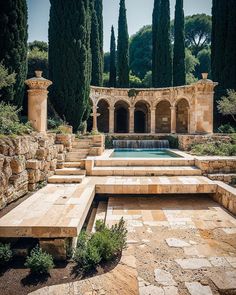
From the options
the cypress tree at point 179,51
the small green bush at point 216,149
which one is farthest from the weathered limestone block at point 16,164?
the cypress tree at point 179,51

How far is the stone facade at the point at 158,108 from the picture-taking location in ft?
47.3

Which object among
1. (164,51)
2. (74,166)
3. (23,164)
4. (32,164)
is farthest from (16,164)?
(164,51)

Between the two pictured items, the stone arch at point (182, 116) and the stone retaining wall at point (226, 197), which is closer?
the stone retaining wall at point (226, 197)

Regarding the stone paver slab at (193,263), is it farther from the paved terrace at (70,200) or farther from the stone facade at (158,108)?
the stone facade at (158,108)

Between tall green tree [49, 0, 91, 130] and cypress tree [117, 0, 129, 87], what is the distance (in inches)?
391

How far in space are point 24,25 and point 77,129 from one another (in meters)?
6.19

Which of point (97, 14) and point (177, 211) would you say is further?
point (97, 14)

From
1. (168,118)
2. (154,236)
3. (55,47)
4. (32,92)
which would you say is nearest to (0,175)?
(154,236)

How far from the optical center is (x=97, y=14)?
22.6m

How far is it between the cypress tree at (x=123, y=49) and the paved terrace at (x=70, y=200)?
17737mm

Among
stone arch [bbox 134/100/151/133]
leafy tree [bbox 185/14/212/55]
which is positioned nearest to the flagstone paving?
stone arch [bbox 134/100/151/133]

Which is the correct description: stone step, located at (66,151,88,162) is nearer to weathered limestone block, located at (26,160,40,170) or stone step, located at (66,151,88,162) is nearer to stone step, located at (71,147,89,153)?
stone step, located at (71,147,89,153)

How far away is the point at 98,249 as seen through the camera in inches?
162

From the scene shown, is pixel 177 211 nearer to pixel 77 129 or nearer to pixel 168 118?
pixel 77 129
